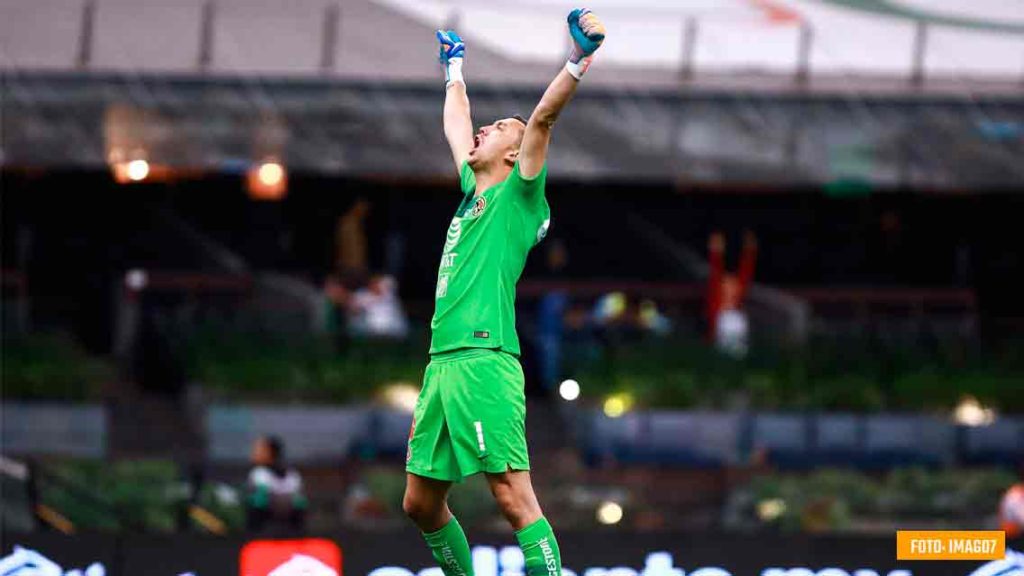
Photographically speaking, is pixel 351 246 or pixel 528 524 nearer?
pixel 528 524

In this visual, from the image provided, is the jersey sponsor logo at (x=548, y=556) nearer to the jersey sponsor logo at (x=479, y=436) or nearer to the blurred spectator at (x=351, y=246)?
the jersey sponsor logo at (x=479, y=436)

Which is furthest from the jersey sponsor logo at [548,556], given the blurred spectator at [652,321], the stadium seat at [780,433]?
the blurred spectator at [652,321]

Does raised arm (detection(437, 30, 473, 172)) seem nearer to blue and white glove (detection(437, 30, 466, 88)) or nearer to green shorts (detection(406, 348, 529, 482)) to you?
blue and white glove (detection(437, 30, 466, 88))

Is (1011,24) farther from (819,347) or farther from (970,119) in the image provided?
(819,347)

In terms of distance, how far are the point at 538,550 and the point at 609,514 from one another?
8602 mm

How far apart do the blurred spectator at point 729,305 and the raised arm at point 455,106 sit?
15.1 meters

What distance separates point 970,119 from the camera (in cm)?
2406

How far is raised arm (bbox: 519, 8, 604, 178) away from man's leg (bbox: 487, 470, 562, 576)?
142 cm

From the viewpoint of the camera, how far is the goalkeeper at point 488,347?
785 centimetres

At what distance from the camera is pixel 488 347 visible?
800 cm

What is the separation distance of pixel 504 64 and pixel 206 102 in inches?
150

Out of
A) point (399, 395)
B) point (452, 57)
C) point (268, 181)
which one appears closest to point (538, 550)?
point (452, 57)

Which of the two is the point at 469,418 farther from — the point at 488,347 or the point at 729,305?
the point at 729,305

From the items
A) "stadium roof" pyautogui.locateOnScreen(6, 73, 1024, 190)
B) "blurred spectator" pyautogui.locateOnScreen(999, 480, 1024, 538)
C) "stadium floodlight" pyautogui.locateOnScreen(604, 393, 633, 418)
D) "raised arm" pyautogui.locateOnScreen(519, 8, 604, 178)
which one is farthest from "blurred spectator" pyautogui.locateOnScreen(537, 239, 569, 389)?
"raised arm" pyautogui.locateOnScreen(519, 8, 604, 178)
